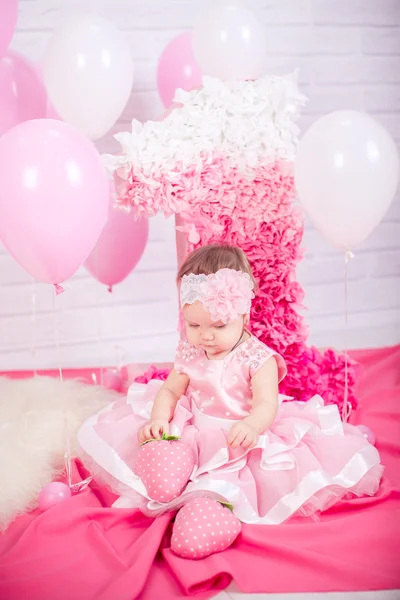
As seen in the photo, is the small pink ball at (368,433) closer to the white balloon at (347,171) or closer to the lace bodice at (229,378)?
the lace bodice at (229,378)

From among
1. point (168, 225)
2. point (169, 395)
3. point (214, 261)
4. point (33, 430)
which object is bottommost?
point (33, 430)

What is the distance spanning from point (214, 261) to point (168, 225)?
1.23 m

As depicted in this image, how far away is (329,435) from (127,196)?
803 millimetres

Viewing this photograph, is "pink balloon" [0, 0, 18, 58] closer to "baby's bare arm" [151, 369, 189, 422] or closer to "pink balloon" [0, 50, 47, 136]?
"pink balloon" [0, 50, 47, 136]

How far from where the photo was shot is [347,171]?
168 centimetres

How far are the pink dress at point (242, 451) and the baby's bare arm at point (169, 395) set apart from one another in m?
0.02

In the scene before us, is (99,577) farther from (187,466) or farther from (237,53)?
(237,53)

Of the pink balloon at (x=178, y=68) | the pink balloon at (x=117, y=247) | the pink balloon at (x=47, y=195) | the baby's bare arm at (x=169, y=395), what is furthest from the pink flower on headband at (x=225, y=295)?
the pink balloon at (x=178, y=68)

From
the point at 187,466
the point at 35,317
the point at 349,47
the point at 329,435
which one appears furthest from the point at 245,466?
the point at 349,47

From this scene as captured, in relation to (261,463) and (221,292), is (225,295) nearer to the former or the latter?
(221,292)

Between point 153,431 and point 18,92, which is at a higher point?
point 18,92

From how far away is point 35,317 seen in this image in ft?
8.89

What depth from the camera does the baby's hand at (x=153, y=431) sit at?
152 cm

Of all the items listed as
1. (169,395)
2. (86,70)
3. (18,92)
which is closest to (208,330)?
(169,395)
